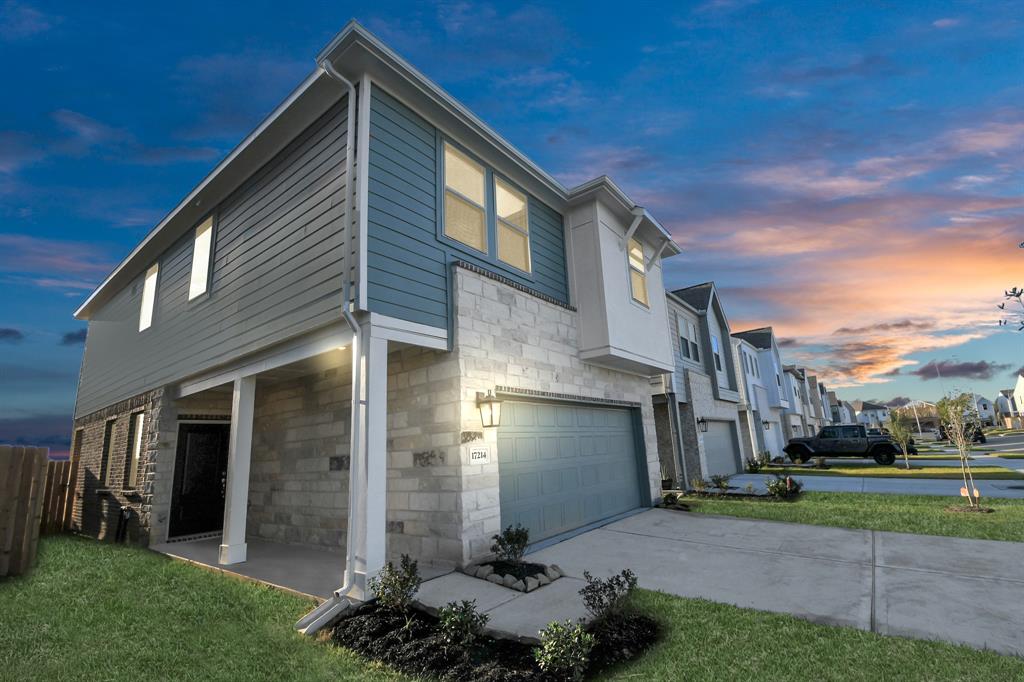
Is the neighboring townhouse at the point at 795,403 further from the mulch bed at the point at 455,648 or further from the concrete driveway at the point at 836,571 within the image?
the mulch bed at the point at 455,648

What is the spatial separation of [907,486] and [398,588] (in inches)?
582

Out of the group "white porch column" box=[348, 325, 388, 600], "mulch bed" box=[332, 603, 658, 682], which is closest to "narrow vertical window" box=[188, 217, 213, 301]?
"white porch column" box=[348, 325, 388, 600]

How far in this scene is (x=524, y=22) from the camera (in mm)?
7777

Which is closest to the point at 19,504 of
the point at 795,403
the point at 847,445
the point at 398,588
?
the point at 398,588

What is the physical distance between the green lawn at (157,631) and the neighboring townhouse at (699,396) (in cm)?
1220

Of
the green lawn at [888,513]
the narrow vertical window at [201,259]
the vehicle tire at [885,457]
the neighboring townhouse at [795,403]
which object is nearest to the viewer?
the green lawn at [888,513]

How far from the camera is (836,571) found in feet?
17.3

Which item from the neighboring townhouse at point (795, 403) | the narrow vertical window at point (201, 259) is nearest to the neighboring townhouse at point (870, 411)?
the neighboring townhouse at point (795, 403)

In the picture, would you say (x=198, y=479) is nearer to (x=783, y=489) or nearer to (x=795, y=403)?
(x=783, y=489)

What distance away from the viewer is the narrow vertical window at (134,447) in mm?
9797

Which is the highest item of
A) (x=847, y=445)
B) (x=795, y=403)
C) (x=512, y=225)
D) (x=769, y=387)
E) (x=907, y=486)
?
(x=512, y=225)

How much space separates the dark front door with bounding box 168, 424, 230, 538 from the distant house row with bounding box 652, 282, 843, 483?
12.4 m

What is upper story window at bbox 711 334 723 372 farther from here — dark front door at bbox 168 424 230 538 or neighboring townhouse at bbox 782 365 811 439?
dark front door at bbox 168 424 230 538

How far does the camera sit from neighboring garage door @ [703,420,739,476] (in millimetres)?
16094
